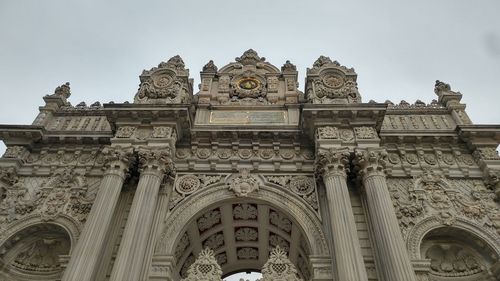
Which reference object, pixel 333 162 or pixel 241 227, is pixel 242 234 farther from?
pixel 333 162

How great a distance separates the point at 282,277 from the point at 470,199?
25.4 ft

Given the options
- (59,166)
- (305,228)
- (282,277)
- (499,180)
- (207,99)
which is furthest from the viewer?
(207,99)

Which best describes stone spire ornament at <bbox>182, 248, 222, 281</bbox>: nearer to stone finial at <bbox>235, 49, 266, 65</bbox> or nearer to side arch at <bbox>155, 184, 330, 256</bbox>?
side arch at <bbox>155, 184, 330, 256</bbox>

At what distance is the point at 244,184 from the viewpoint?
45.1ft

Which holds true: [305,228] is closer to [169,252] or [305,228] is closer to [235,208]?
[235,208]

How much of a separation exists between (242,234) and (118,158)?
239 inches

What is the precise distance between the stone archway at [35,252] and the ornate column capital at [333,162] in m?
9.50

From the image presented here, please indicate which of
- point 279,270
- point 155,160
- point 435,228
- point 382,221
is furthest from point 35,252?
point 435,228

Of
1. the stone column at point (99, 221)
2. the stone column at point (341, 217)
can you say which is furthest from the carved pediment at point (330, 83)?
the stone column at point (99, 221)

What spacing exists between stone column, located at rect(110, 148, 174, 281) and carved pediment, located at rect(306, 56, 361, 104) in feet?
22.4

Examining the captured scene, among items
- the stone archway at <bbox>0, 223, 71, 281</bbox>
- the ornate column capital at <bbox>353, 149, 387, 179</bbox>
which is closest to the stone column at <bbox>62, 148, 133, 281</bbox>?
the stone archway at <bbox>0, 223, 71, 281</bbox>

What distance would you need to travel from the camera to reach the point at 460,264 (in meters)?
12.9

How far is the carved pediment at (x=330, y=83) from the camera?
1554 cm

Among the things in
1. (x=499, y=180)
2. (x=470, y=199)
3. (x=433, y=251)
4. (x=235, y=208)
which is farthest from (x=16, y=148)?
(x=499, y=180)
